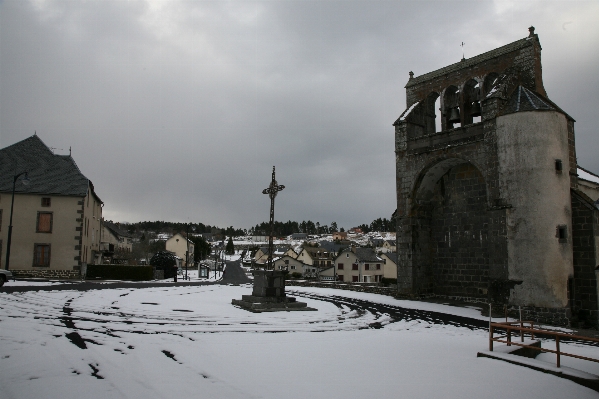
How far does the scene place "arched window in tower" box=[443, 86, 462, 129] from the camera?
21.0m

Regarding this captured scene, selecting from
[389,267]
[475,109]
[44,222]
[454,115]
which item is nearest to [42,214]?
[44,222]

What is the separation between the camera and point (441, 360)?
26.5ft

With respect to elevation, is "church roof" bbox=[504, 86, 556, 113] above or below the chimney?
below

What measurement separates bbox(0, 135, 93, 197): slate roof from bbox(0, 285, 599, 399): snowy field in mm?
21502

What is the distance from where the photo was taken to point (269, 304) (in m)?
15.9

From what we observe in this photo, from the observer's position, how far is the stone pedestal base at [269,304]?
1549 centimetres

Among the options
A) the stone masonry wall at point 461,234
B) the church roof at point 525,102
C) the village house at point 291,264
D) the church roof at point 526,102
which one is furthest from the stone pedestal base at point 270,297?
the village house at point 291,264

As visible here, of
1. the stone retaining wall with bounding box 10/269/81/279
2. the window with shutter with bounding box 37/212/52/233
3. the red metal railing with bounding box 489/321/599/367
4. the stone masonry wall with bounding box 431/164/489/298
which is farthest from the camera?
the window with shutter with bounding box 37/212/52/233

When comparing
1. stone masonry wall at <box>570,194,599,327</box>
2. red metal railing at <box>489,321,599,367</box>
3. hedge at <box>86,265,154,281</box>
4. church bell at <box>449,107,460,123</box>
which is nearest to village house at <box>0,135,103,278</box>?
hedge at <box>86,265,154,281</box>

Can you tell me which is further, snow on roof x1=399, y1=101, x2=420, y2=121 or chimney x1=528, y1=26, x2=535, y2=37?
snow on roof x1=399, y1=101, x2=420, y2=121

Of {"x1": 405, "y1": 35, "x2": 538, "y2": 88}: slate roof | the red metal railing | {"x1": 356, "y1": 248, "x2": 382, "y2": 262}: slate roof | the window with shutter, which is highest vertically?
{"x1": 405, "y1": 35, "x2": 538, "y2": 88}: slate roof

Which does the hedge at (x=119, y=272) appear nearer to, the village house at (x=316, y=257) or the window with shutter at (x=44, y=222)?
the window with shutter at (x=44, y=222)

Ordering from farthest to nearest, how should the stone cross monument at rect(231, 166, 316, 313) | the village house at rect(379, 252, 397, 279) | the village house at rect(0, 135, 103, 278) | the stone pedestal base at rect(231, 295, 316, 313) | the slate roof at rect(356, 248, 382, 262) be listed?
the village house at rect(379, 252, 397, 279) < the slate roof at rect(356, 248, 382, 262) < the village house at rect(0, 135, 103, 278) < the stone cross monument at rect(231, 166, 316, 313) < the stone pedestal base at rect(231, 295, 316, 313)

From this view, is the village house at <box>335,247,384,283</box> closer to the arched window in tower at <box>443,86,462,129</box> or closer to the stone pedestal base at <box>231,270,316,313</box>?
the arched window in tower at <box>443,86,462,129</box>
